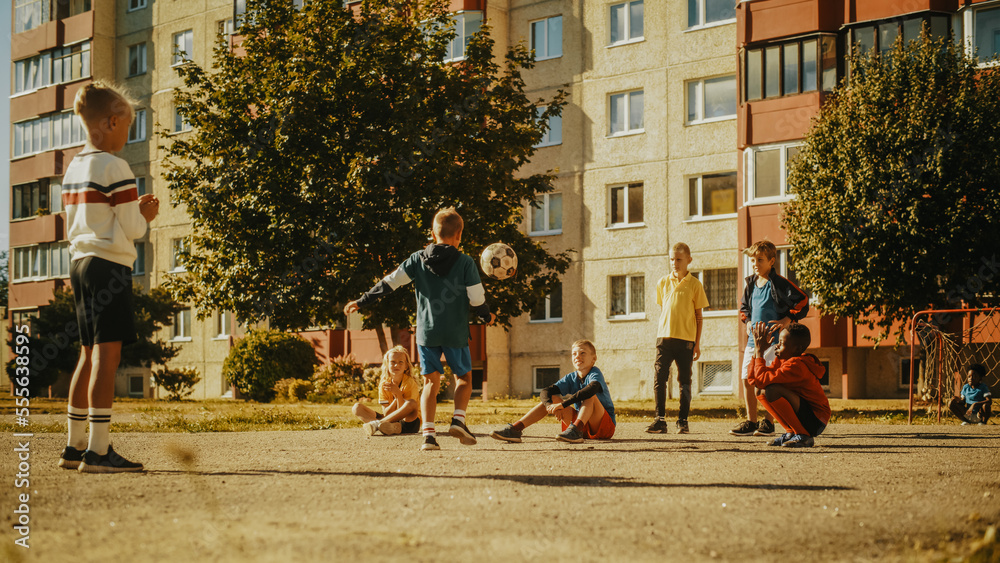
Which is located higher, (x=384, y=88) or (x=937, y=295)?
(x=384, y=88)

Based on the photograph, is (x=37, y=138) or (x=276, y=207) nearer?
(x=276, y=207)

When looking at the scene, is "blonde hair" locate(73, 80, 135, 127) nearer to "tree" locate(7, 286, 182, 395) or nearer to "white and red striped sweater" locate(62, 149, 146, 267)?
"white and red striped sweater" locate(62, 149, 146, 267)

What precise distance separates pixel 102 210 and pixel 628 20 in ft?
97.2

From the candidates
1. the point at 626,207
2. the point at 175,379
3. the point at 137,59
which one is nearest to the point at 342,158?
the point at 626,207

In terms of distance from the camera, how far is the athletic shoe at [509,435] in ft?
31.2

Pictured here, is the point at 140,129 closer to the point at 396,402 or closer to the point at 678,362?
the point at 396,402

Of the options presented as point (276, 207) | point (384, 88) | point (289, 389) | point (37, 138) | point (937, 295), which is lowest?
point (289, 389)

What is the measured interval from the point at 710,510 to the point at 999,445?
5782 mm

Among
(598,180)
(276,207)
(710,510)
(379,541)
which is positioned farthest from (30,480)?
(598,180)

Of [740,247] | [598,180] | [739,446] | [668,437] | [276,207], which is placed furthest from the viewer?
[598,180]

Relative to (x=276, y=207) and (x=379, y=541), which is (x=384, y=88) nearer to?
(x=276, y=207)

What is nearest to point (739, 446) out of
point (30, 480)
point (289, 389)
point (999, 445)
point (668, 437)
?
point (668, 437)

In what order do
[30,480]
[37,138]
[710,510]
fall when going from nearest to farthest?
1. [710,510]
2. [30,480]
3. [37,138]

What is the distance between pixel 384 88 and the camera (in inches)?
801
